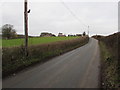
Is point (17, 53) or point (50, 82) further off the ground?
point (17, 53)

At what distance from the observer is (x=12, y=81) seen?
6410mm

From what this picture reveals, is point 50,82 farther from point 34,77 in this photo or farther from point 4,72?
point 4,72

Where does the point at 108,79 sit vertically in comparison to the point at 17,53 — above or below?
below

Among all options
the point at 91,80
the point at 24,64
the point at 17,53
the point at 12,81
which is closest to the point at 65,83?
the point at 91,80

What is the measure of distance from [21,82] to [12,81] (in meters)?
0.49

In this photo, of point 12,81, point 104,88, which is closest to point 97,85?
point 104,88

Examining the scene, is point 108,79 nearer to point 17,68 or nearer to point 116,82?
point 116,82

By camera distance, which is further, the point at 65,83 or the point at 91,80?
the point at 91,80

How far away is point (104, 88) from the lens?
18.8ft

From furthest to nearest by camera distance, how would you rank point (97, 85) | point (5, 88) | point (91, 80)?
1. point (91, 80)
2. point (97, 85)
3. point (5, 88)

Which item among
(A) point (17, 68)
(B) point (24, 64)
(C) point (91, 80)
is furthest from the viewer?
(B) point (24, 64)

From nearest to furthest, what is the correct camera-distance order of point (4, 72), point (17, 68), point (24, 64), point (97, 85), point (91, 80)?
point (97, 85)
point (91, 80)
point (4, 72)
point (17, 68)
point (24, 64)

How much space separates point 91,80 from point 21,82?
11.3 feet

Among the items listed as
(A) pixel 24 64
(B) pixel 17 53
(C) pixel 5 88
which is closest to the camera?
(C) pixel 5 88
